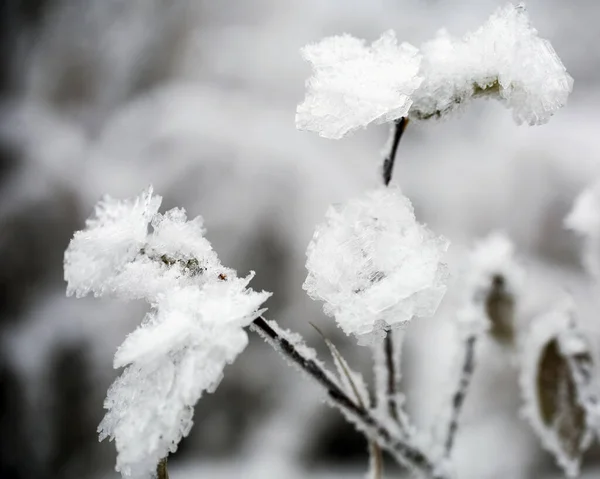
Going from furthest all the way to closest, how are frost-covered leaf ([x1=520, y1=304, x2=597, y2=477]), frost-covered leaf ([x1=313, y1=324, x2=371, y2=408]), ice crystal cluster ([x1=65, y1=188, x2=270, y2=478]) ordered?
frost-covered leaf ([x1=520, y1=304, x2=597, y2=477]) < frost-covered leaf ([x1=313, y1=324, x2=371, y2=408]) < ice crystal cluster ([x1=65, y1=188, x2=270, y2=478])

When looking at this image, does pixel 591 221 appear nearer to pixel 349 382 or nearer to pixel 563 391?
pixel 563 391

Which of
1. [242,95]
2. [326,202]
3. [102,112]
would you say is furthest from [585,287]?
[102,112]

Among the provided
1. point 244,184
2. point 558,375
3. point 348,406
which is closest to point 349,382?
point 348,406

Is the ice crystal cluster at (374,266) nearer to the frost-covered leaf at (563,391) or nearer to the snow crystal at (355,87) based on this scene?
the snow crystal at (355,87)

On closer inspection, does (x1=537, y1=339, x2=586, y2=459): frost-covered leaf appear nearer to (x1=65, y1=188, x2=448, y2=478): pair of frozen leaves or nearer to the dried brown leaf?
the dried brown leaf

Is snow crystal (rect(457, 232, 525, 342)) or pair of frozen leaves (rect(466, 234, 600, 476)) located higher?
snow crystal (rect(457, 232, 525, 342))

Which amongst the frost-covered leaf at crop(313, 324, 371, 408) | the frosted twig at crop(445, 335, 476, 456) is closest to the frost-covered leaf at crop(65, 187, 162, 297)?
the frost-covered leaf at crop(313, 324, 371, 408)

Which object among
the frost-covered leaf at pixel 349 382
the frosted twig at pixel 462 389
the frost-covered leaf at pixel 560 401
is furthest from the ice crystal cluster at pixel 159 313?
the frost-covered leaf at pixel 560 401

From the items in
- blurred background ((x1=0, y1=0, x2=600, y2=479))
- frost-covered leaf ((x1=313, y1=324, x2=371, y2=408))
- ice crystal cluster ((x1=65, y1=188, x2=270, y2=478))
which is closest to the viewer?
ice crystal cluster ((x1=65, y1=188, x2=270, y2=478))
